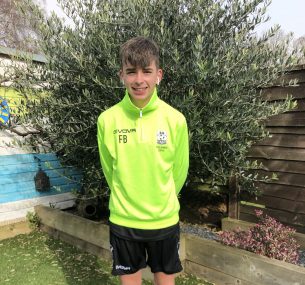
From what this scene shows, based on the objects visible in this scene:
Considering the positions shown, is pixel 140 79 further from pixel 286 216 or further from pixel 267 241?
pixel 286 216

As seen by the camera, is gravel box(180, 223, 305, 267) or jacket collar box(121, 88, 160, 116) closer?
jacket collar box(121, 88, 160, 116)

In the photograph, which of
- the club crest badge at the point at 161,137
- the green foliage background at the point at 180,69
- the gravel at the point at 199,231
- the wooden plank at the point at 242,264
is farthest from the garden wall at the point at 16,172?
the club crest badge at the point at 161,137

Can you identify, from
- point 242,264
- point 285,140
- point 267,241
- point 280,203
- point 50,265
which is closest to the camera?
point 242,264

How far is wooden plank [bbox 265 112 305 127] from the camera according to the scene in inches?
197

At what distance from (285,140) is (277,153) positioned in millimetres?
240

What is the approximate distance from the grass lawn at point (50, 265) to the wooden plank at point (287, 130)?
98.9 inches

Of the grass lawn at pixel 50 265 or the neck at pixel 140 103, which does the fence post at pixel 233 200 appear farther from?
the neck at pixel 140 103

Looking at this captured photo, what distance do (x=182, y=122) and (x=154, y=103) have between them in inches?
11.3

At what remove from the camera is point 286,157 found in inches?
204

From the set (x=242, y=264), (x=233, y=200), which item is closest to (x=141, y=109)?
(x=242, y=264)

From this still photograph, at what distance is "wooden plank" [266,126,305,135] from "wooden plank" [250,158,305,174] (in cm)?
44

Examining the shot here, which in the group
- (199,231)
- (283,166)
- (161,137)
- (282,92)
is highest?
(282,92)

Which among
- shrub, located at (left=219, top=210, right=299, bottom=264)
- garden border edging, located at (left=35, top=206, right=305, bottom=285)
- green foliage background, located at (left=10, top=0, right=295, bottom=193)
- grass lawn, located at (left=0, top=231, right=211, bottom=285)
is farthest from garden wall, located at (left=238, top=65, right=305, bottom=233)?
grass lawn, located at (left=0, top=231, right=211, bottom=285)

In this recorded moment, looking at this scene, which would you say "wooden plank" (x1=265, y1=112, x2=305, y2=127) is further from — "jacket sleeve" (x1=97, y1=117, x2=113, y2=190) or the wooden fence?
"jacket sleeve" (x1=97, y1=117, x2=113, y2=190)
